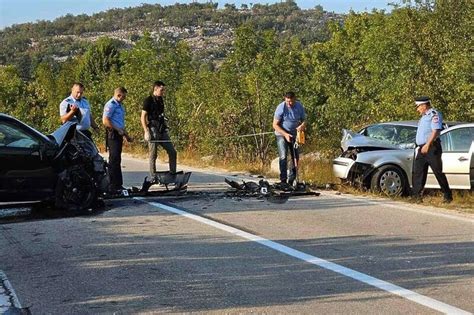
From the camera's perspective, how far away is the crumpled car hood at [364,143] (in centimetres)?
1280

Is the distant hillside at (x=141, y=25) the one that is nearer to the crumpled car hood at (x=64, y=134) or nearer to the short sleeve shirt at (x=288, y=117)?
the short sleeve shirt at (x=288, y=117)

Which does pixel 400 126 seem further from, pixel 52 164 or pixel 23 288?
pixel 23 288

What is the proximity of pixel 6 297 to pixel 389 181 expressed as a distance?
7939 millimetres

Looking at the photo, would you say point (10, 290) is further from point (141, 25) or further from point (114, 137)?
point (141, 25)

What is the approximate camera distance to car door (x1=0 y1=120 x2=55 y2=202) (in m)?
9.68

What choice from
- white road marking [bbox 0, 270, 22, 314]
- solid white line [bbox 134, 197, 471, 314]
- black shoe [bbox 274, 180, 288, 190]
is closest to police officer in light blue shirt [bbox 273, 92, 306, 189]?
black shoe [bbox 274, 180, 288, 190]

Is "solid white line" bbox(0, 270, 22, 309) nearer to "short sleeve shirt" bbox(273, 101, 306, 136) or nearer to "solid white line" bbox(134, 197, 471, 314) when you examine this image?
"solid white line" bbox(134, 197, 471, 314)

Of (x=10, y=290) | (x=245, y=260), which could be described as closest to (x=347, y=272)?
(x=245, y=260)

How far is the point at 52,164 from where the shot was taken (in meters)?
10.1

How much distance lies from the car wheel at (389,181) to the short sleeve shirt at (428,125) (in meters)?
1.17

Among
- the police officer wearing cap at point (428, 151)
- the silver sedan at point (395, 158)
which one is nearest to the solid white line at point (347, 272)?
the police officer wearing cap at point (428, 151)

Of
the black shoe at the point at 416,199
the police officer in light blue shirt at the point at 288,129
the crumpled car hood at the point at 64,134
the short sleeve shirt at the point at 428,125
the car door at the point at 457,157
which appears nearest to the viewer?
the crumpled car hood at the point at 64,134

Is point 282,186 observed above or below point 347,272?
above

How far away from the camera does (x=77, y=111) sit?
40.1ft
